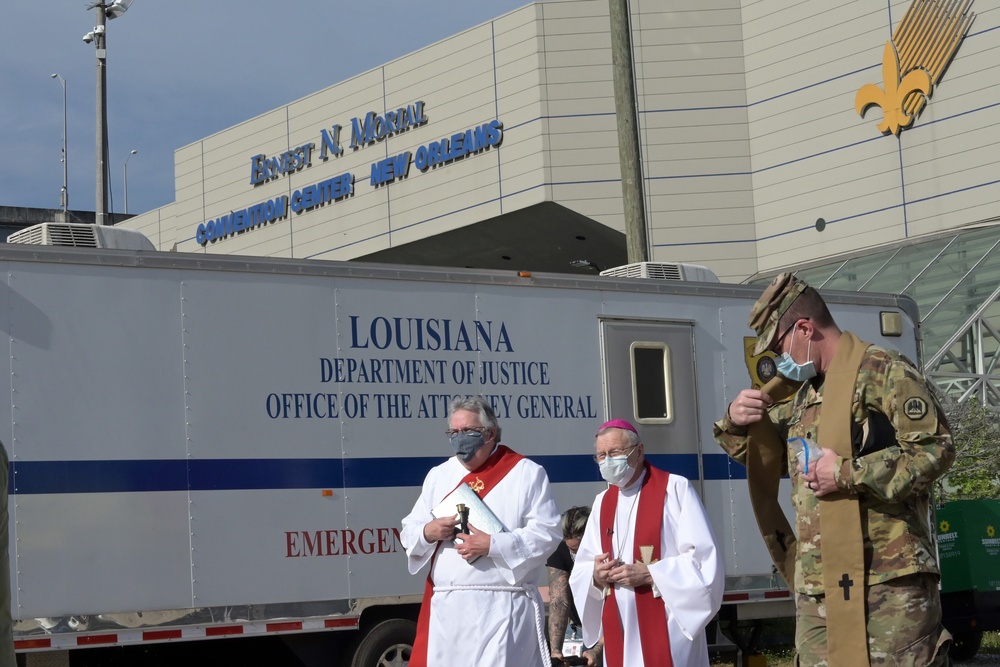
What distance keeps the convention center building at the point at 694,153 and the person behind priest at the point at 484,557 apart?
1629 cm

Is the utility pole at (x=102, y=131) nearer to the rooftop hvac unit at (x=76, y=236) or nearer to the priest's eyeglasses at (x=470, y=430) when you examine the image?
the rooftop hvac unit at (x=76, y=236)

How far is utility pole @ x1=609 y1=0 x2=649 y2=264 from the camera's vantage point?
14.1 meters

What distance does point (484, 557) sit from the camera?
6.18 meters

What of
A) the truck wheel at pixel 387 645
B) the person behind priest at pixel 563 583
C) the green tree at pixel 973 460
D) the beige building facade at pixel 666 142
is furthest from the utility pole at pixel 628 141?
the beige building facade at pixel 666 142

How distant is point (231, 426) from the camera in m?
9.09

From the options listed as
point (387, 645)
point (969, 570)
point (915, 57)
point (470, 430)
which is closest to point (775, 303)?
point (470, 430)

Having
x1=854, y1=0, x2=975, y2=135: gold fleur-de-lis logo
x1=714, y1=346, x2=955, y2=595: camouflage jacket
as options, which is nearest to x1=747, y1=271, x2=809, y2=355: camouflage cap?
x1=714, y1=346, x2=955, y2=595: camouflage jacket

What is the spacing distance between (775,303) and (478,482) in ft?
6.72

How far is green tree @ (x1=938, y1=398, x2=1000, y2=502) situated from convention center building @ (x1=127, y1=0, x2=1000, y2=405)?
2.94m

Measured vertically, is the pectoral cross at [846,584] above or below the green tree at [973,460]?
below

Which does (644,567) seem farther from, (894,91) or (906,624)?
(894,91)

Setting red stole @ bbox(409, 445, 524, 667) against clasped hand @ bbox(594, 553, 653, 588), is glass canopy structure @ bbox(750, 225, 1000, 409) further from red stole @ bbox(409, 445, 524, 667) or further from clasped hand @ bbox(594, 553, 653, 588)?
clasped hand @ bbox(594, 553, 653, 588)

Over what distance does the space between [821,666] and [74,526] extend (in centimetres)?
529

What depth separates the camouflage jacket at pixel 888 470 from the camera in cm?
442
